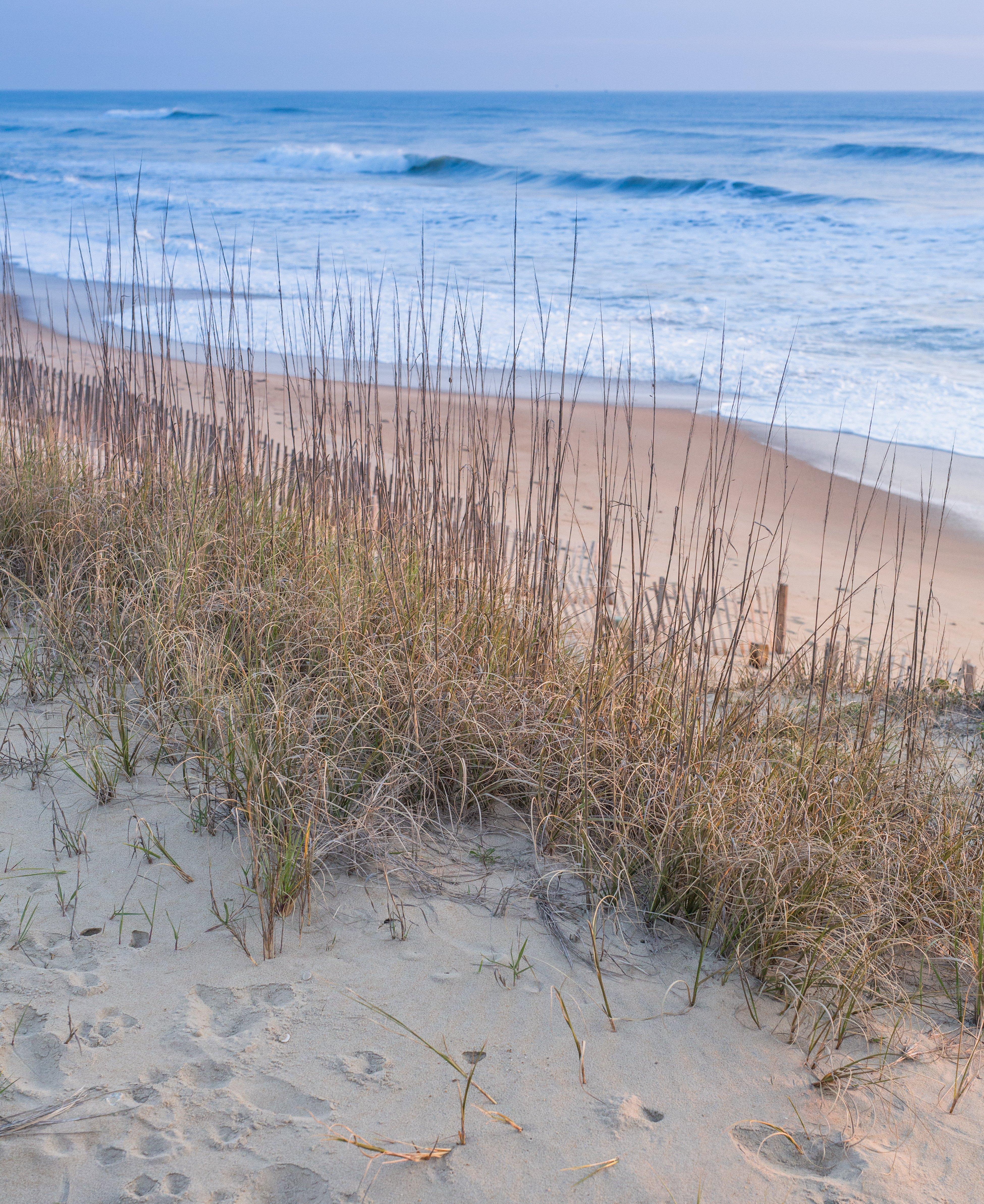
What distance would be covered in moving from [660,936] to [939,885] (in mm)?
529

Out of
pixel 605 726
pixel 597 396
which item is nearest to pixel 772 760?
pixel 605 726

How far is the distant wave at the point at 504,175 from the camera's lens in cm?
1920

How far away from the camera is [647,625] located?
8.43 ft

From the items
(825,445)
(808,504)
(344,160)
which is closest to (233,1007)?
(808,504)

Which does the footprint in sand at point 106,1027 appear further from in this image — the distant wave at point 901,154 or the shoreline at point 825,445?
the distant wave at point 901,154

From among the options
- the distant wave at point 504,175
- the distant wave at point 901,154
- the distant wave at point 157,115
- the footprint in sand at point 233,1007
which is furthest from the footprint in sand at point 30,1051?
the distant wave at point 157,115

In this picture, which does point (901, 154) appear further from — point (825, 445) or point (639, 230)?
point (825, 445)

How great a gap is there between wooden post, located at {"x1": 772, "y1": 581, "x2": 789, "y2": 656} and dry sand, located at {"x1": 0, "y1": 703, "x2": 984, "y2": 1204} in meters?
1.45

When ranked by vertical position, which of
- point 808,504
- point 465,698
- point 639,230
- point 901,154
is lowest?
point 808,504

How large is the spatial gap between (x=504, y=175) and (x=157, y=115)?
3518cm

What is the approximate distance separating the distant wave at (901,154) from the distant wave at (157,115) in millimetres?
33298

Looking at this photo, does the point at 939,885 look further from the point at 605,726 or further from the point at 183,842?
the point at 183,842

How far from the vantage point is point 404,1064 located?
1350mm

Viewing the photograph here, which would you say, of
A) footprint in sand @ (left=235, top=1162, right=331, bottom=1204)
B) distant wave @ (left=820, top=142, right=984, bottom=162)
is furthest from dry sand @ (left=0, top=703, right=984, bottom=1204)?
distant wave @ (left=820, top=142, right=984, bottom=162)
